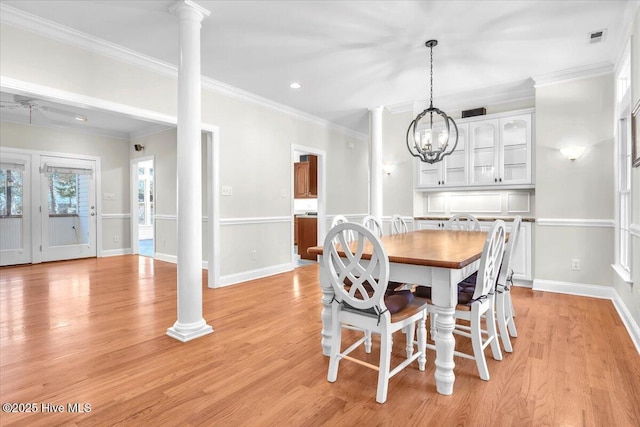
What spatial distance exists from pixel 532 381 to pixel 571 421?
14.1 inches

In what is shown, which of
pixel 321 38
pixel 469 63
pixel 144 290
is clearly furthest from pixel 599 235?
pixel 144 290

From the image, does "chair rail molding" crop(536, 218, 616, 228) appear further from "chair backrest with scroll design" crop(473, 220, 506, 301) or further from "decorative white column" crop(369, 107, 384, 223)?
"chair backrest with scroll design" crop(473, 220, 506, 301)

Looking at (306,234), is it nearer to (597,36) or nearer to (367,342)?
(367,342)

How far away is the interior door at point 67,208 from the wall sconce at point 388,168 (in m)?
5.73

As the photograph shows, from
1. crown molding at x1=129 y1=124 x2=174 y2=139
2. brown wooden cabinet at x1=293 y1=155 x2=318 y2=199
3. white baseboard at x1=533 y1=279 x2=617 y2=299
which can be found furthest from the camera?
brown wooden cabinet at x1=293 y1=155 x2=318 y2=199

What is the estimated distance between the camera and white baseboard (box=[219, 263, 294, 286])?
4340 mm

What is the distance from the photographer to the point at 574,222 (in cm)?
387

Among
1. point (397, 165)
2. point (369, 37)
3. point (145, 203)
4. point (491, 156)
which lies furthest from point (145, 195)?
point (491, 156)

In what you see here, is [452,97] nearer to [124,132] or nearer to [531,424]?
[531,424]

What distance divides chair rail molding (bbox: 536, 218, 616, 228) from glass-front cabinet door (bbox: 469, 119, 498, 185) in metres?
0.79

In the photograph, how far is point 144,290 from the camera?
162 inches

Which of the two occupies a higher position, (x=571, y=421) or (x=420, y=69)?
(x=420, y=69)

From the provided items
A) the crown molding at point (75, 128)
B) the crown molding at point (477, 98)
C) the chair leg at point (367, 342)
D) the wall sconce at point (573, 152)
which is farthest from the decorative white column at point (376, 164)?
the crown molding at point (75, 128)

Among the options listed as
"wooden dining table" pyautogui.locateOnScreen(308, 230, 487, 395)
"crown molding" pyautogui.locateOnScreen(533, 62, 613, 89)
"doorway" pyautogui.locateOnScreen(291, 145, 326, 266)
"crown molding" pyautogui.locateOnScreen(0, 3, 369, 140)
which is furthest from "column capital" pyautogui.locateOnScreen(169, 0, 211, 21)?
"crown molding" pyautogui.locateOnScreen(533, 62, 613, 89)
